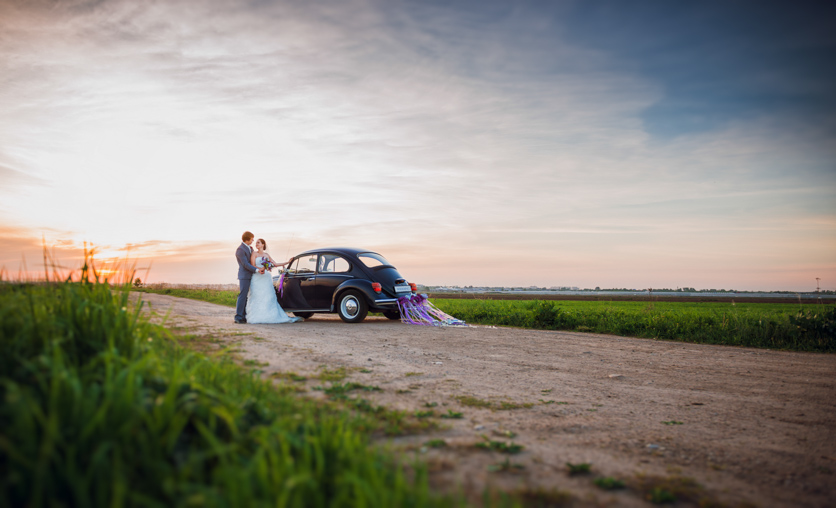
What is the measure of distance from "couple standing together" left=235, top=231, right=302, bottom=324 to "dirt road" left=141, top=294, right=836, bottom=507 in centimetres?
427

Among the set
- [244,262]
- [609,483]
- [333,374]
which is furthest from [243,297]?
[609,483]

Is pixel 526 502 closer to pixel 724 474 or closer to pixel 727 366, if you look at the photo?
pixel 724 474

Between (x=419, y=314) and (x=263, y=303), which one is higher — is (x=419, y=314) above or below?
below

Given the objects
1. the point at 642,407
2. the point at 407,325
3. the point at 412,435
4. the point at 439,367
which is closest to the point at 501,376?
the point at 439,367

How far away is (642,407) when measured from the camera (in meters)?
5.14

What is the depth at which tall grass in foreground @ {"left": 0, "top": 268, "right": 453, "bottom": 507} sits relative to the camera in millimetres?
2102

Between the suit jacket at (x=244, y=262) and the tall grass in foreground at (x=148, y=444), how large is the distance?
32.6ft

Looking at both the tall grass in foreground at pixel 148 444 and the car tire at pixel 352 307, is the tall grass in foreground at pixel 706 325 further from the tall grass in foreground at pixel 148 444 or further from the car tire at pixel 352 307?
the tall grass in foreground at pixel 148 444

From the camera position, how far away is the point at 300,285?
14.4 meters

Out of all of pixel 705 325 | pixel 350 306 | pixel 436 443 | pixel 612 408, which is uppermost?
pixel 350 306

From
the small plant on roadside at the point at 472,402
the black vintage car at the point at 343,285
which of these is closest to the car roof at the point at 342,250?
the black vintage car at the point at 343,285

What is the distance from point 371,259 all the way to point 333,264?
3.82ft

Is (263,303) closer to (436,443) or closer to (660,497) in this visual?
(436,443)

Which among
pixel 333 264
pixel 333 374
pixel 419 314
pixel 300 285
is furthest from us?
pixel 300 285
